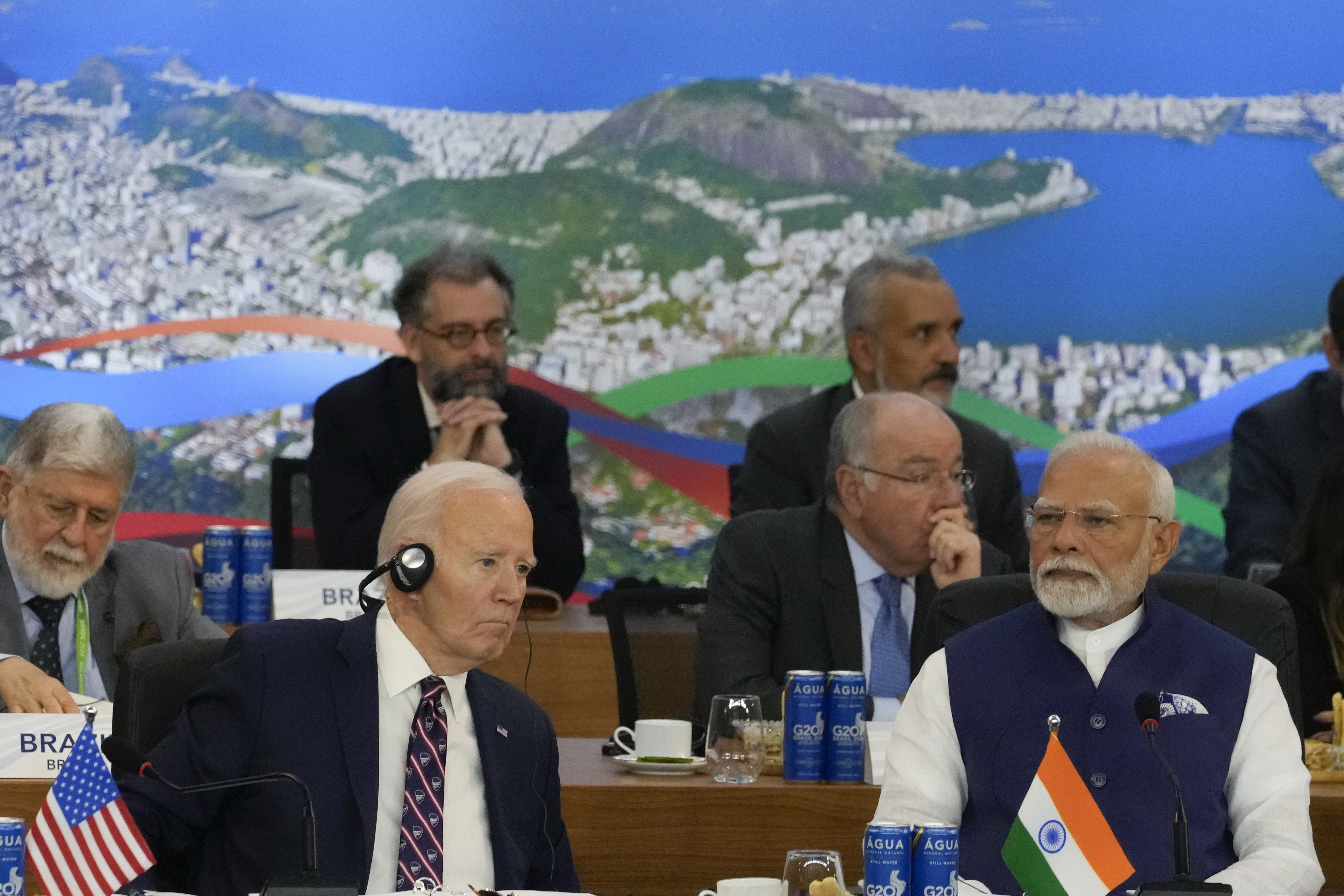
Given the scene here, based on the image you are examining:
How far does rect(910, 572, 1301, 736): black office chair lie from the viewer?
339 cm

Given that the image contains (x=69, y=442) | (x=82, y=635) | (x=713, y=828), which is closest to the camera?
(x=713, y=828)

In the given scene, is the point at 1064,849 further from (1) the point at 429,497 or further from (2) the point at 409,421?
(2) the point at 409,421

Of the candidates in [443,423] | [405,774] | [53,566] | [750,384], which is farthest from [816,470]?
[405,774]

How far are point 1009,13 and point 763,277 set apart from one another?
1.24 m

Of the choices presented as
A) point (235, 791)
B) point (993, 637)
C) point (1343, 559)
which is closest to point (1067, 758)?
point (993, 637)

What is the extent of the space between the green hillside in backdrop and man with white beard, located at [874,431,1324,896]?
3256 millimetres

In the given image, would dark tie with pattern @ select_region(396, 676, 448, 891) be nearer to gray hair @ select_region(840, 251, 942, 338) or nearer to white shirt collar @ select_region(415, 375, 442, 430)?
white shirt collar @ select_region(415, 375, 442, 430)

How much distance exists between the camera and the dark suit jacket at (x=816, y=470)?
16.0 feet

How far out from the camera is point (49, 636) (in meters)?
4.06

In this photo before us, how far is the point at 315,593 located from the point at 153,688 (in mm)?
1632

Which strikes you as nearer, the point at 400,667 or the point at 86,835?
the point at 86,835

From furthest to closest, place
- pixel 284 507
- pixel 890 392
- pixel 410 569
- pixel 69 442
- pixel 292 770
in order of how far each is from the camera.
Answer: pixel 284 507 → pixel 890 392 → pixel 69 442 → pixel 410 569 → pixel 292 770

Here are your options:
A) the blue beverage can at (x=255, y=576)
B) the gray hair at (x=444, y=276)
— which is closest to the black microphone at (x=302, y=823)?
the blue beverage can at (x=255, y=576)

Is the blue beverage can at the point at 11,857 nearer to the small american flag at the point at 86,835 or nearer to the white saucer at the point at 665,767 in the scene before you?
the small american flag at the point at 86,835
